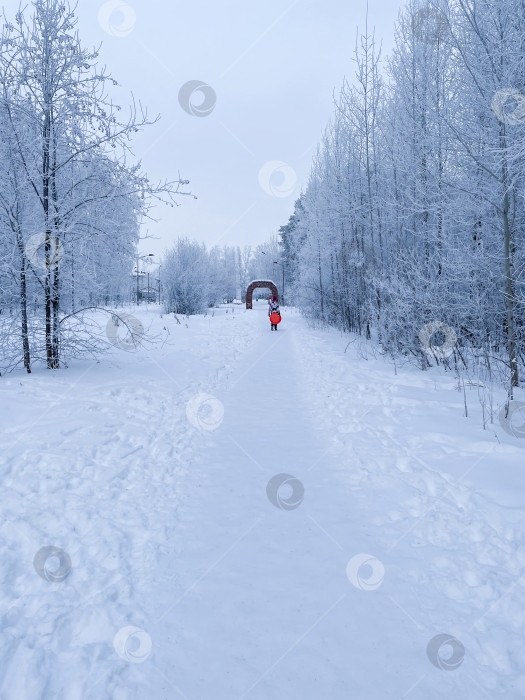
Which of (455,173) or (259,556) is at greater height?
(455,173)

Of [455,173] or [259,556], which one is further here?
[455,173]

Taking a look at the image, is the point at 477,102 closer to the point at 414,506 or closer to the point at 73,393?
the point at 414,506

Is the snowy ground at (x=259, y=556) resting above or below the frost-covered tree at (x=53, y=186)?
below

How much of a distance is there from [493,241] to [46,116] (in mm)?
8899

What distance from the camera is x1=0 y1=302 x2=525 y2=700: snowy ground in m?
1.95

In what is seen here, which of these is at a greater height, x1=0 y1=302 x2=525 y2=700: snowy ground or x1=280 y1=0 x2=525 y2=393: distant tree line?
x1=280 y1=0 x2=525 y2=393: distant tree line

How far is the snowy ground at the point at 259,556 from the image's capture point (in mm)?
1948

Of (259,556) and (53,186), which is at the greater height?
(53,186)

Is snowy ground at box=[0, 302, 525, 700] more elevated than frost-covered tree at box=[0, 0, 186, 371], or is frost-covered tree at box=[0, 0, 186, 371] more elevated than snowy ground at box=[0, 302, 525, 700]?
frost-covered tree at box=[0, 0, 186, 371]

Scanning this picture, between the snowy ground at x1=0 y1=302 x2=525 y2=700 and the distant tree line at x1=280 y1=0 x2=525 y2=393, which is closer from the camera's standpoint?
the snowy ground at x1=0 y1=302 x2=525 y2=700

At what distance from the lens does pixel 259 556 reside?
9.23 feet

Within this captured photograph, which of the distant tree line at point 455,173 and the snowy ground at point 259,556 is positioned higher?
the distant tree line at point 455,173

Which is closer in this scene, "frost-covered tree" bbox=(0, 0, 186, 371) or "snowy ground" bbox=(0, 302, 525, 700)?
"snowy ground" bbox=(0, 302, 525, 700)

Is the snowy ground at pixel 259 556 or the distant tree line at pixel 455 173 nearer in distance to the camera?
the snowy ground at pixel 259 556
